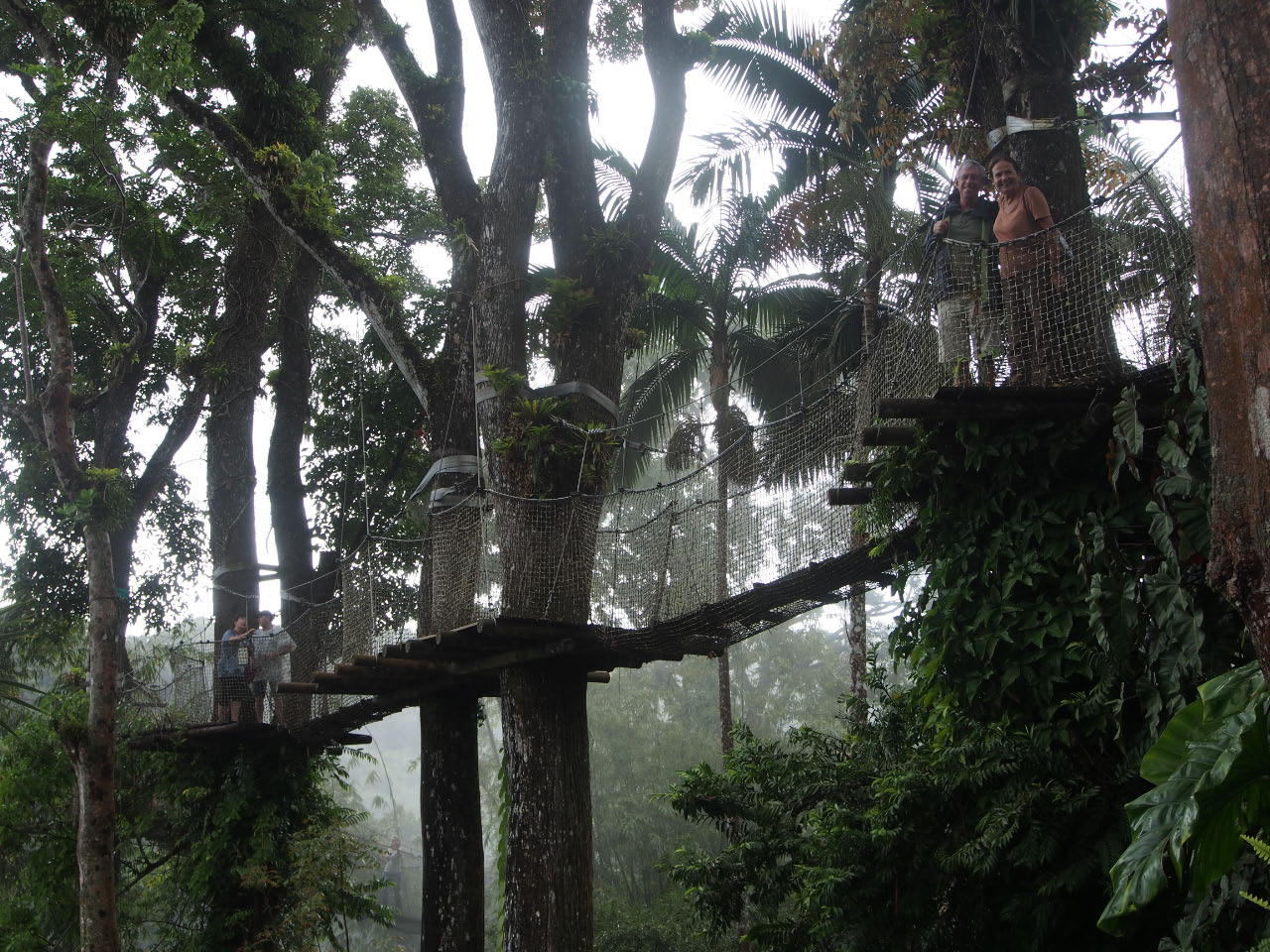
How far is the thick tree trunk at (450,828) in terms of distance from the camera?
8.54 metres

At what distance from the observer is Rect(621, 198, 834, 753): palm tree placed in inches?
516

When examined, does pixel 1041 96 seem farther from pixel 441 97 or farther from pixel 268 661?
pixel 268 661

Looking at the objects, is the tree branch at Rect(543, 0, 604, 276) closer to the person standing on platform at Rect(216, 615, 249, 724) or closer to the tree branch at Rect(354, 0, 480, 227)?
the tree branch at Rect(354, 0, 480, 227)

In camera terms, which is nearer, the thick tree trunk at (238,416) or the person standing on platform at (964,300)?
the person standing on platform at (964,300)

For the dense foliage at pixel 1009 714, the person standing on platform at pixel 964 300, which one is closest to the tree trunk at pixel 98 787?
the dense foliage at pixel 1009 714

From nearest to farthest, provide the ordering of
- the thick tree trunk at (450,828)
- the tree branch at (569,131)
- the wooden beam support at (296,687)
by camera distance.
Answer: the thick tree trunk at (450,828) < the tree branch at (569,131) < the wooden beam support at (296,687)

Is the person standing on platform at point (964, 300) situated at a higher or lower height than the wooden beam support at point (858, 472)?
higher

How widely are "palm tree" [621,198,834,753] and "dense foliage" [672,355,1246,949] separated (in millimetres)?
6399

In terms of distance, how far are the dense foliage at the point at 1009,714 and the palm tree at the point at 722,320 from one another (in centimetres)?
640

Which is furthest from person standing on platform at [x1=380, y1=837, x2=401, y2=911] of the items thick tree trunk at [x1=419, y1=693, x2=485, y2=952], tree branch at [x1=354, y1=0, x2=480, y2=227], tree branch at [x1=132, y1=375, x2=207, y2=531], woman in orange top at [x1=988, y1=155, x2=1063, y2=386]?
woman in orange top at [x1=988, y1=155, x2=1063, y2=386]

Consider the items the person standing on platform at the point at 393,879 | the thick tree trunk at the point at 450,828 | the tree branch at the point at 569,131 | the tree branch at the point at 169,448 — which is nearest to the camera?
the thick tree trunk at the point at 450,828

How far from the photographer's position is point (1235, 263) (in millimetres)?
2455

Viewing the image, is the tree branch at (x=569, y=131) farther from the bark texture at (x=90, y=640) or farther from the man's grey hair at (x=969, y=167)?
the bark texture at (x=90, y=640)

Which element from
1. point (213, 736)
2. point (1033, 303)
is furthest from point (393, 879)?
point (1033, 303)
